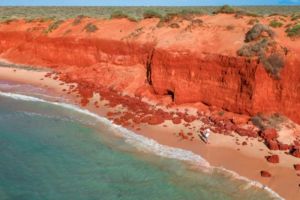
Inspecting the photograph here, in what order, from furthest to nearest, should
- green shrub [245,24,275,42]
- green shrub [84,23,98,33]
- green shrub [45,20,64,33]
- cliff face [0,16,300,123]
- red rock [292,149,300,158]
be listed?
green shrub [45,20,64,33]
green shrub [84,23,98,33]
green shrub [245,24,275,42]
cliff face [0,16,300,123]
red rock [292,149,300,158]

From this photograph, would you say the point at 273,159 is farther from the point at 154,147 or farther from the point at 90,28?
the point at 90,28

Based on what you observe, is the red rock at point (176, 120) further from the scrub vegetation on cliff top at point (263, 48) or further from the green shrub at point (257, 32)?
the green shrub at point (257, 32)

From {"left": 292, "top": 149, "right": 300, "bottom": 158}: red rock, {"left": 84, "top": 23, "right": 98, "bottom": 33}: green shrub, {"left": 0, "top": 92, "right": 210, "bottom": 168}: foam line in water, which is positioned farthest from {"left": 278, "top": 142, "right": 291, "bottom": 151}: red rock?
{"left": 84, "top": 23, "right": 98, "bottom": 33}: green shrub

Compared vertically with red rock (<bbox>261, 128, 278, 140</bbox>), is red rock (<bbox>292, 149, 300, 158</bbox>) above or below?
below

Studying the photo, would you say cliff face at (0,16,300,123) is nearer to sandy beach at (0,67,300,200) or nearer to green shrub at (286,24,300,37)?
green shrub at (286,24,300,37)

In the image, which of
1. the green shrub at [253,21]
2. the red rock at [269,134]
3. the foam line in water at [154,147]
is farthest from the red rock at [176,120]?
the green shrub at [253,21]

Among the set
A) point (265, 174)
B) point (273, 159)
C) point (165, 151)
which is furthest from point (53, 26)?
point (265, 174)
